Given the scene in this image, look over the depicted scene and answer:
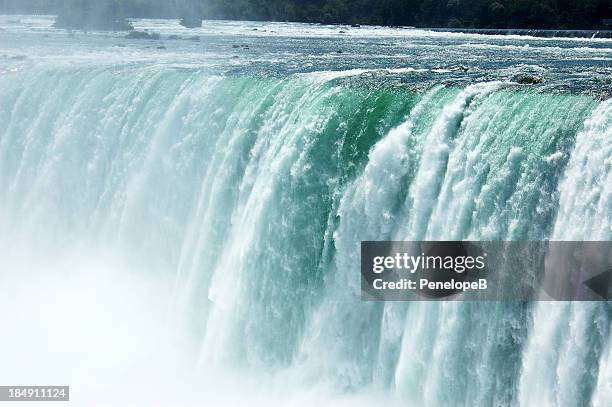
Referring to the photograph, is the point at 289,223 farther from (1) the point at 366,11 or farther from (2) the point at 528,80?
(1) the point at 366,11

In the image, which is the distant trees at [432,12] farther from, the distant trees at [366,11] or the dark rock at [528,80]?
the dark rock at [528,80]

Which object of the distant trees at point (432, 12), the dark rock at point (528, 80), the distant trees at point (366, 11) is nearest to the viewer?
the dark rock at point (528, 80)

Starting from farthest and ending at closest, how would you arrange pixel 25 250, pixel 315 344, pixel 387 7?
pixel 387 7 → pixel 25 250 → pixel 315 344

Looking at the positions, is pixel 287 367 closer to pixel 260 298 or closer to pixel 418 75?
pixel 260 298

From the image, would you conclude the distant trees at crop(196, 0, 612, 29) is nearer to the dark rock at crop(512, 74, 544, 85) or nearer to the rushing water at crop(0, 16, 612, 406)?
the rushing water at crop(0, 16, 612, 406)

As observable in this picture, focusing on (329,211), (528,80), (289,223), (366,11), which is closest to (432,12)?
(366,11)

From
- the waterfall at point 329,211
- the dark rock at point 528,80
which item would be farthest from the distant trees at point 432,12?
the dark rock at point 528,80

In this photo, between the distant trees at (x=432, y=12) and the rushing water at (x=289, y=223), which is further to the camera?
the distant trees at (x=432, y=12)

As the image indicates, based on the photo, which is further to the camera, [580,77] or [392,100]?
[580,77]

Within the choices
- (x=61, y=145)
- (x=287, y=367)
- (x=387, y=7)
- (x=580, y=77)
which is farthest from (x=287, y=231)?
(x=387, y=7)
